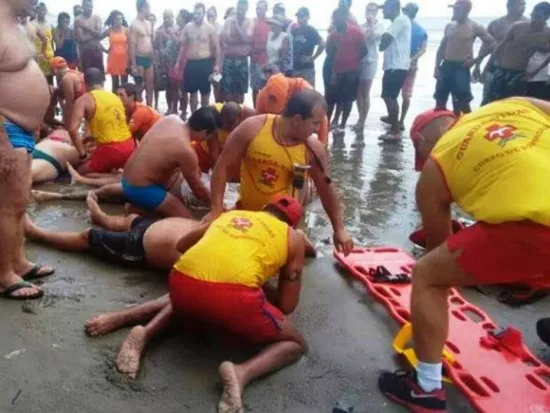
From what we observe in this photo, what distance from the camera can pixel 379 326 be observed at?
141 inches

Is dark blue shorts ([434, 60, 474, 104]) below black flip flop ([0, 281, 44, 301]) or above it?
above

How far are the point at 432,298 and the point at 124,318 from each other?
1.62 m

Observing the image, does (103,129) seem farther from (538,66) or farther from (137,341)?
(538,66)

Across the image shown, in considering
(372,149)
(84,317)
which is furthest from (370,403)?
(372,149)

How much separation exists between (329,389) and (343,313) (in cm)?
82

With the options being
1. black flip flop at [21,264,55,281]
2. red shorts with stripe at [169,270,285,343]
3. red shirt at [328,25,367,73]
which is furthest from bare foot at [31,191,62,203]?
red shirt at [328,25,367,73]

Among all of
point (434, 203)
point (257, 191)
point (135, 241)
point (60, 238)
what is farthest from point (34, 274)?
point (434, 203)

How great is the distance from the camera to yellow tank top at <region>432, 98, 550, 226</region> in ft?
7.90

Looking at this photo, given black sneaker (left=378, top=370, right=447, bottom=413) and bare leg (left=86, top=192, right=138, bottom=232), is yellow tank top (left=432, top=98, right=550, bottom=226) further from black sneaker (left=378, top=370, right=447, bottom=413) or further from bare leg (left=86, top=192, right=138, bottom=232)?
bare leg (left=86, top=192, right=138, bottom=232)

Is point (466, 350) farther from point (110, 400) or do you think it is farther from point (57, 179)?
point (57, 179)

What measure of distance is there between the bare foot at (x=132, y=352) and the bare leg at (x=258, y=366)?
43 cm

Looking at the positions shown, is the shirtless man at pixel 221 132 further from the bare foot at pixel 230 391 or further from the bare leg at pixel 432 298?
the bare leg at pixel 432 298

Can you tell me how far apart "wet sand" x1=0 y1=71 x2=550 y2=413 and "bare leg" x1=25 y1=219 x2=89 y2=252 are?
64 mm

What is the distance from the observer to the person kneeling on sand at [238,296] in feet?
9.39
